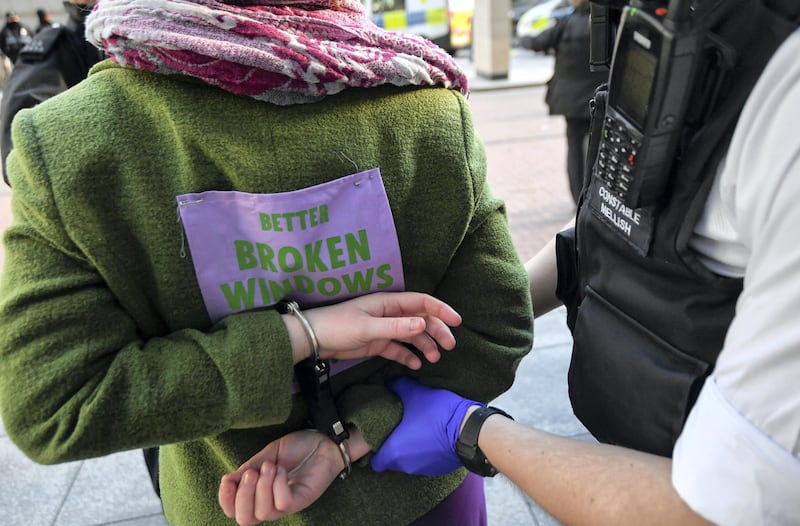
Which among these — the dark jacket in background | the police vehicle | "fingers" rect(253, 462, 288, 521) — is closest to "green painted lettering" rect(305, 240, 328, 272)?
"fingers" rect(253, 462, 288, 521)

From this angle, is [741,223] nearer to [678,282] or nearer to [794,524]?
[678,282]

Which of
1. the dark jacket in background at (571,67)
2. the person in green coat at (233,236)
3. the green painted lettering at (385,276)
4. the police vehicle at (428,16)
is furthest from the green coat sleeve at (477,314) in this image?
the police vehicle at (428,16)

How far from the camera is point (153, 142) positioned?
1004mm

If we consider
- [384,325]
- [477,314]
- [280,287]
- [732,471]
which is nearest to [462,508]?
[477,314]

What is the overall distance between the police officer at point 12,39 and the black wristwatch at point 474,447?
440 centimetres

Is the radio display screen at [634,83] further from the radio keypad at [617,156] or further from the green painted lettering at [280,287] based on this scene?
the green painted lettering at [280,287]

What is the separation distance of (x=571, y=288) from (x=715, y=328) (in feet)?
1.57

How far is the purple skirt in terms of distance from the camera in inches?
53.1

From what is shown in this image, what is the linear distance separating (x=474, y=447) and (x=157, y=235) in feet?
2.04

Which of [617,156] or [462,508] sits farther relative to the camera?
[462,508]

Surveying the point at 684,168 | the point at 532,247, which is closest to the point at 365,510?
the point at 684,168

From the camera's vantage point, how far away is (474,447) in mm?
1157

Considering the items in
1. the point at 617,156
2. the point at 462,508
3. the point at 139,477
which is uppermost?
the point at 617,156

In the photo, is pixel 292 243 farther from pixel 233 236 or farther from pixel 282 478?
pixel 282 478
